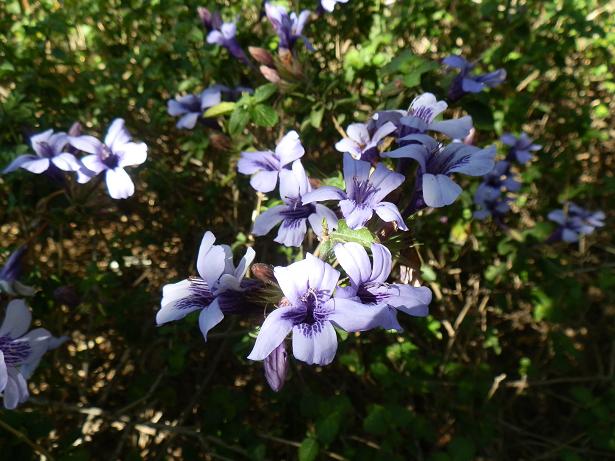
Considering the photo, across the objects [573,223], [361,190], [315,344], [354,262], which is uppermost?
[361,190]

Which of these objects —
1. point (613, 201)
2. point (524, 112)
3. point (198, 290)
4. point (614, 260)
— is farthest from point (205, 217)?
point (614, 260)

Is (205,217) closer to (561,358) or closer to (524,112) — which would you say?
(524,112)

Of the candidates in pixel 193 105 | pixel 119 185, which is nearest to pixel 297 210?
pixel 119 185

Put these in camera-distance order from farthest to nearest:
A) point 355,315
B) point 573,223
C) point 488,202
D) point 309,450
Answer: point 573,223, point 488,202, point 309,450, point 355,315

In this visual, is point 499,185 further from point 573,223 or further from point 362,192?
point 362,192

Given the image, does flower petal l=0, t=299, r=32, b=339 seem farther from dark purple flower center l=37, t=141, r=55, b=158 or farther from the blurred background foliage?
dark purple flower center l=37, t=141, r=55, b=158

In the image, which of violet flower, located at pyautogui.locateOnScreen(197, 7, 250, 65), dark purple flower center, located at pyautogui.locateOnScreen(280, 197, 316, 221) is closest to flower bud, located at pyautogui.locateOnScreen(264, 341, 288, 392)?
dark purple flower center, located at pyautogui.locateOnScreen(280, 197, 316, 221)
